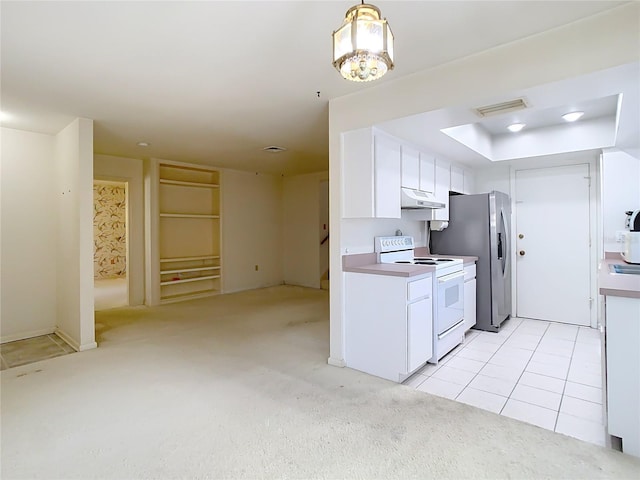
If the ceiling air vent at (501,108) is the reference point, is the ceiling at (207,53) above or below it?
above

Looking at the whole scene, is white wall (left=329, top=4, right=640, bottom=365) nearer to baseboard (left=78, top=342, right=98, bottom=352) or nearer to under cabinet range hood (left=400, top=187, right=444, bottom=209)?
under cabinet range hood (left=400, top=187, right=444, bottom=209)

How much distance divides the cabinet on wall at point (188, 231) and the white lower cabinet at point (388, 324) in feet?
13.0

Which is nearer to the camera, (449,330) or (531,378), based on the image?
(531,378)

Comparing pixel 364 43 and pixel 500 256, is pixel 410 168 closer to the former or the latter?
pixel 500 256

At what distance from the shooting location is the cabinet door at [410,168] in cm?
338

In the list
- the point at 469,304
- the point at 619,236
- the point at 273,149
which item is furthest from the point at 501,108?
the point at 273,149

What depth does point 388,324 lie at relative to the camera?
2.82 m

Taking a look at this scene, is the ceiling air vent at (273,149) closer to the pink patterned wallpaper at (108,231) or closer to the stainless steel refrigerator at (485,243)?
the stainless steel refrigerator at (485,243)

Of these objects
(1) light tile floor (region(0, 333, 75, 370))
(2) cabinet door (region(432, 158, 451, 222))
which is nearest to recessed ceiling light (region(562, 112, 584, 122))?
(2) cabinet door (region(432, 158, 451, 222))

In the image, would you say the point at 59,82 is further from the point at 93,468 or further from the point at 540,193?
the point at 540,193

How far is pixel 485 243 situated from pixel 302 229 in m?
4.14

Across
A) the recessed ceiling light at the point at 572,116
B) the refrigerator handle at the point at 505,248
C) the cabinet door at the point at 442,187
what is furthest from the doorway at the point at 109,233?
the recessed ceiling light at the point at 572,116

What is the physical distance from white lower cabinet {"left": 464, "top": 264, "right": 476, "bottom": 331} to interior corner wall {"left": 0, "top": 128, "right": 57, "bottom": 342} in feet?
16.4

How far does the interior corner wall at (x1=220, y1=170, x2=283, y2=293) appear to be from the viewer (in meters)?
6.72
